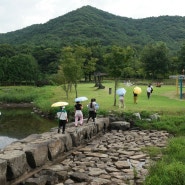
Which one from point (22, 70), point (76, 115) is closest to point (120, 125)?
point (76, 115)

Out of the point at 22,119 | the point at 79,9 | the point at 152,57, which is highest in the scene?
the point at 79,9

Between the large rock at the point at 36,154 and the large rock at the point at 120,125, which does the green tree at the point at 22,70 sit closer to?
the large rock at the point at 120,125

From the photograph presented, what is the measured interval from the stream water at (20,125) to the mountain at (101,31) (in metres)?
98.3

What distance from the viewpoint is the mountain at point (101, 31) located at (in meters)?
146

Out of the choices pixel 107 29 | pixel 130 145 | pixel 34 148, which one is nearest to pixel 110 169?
pixel 34 148

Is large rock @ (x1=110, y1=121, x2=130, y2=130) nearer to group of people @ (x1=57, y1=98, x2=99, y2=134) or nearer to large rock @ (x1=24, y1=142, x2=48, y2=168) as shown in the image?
group of people @ (x1=57, y1=98, x2=99, y2=134)

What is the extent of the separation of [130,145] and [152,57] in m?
61.8

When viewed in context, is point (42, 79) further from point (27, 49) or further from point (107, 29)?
point (107, 29)

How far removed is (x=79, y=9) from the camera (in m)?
193

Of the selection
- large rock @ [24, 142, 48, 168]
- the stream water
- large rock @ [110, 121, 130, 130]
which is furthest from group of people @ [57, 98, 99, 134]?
the stream water

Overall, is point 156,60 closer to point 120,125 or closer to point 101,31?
point 120,125

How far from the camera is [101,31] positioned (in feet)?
504

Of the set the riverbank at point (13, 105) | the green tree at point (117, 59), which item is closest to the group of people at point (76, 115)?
the green tree at point (117, 59)

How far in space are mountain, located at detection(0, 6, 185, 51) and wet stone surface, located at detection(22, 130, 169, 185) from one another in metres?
116
